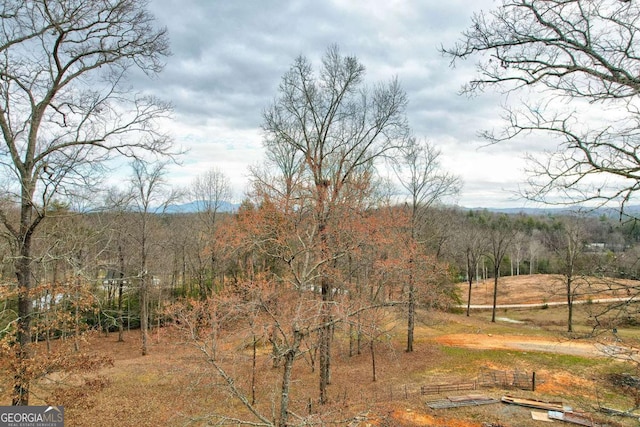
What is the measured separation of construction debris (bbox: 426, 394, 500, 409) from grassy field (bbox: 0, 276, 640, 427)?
0.27 meters

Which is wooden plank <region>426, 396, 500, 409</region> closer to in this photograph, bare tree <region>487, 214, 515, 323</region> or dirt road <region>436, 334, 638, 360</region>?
dirt road <region>436, 334, 638, 360</region>

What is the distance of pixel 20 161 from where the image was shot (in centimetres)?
737

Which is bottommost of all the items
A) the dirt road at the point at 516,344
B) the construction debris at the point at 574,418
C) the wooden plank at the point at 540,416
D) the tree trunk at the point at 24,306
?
the dirt road at the point at 516,344

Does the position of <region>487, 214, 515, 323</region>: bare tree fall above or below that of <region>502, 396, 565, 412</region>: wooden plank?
above

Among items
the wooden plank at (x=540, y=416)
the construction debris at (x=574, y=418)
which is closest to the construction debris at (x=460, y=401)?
the wooden plank at (x=540, y=416)

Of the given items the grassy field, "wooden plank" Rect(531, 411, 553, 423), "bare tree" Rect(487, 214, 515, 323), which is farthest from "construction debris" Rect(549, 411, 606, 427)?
"bare tree" Rect(487, 214, 515, 323)

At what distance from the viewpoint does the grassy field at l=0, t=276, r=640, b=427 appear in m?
10.6

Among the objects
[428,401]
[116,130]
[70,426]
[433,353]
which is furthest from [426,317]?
[116,130]

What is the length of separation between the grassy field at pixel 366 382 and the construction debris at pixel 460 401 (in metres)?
0.27

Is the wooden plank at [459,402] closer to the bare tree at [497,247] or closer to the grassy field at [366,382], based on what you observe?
the grassy field at [366,382]

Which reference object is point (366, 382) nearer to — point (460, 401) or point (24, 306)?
point (460, 401)

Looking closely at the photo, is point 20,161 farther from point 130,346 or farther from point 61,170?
point 130,346

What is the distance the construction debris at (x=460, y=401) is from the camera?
12695 mm

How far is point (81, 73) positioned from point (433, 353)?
20113 mm
